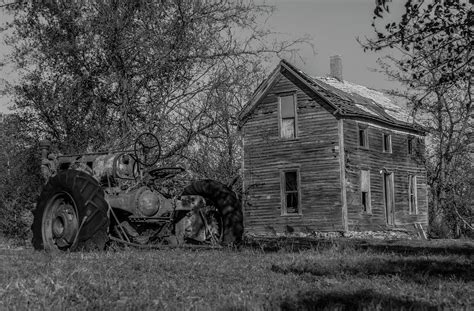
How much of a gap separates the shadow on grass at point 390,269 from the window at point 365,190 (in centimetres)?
2288

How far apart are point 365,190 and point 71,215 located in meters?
22.3

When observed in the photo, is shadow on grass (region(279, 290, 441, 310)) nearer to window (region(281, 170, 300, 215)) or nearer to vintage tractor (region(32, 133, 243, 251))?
vintage tractor (region(32, 133, 243, 251))

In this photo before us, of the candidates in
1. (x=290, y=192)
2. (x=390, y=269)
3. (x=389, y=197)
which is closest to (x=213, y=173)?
(x=290, y=192)

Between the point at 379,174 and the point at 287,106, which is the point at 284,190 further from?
the point at 379,174

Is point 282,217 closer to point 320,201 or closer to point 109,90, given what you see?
point 320,201

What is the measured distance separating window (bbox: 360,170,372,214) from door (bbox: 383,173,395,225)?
6.98 ft

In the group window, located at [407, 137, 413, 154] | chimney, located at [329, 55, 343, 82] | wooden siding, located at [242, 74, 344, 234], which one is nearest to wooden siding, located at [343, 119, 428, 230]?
window, located at [407, 137, 413, 154]

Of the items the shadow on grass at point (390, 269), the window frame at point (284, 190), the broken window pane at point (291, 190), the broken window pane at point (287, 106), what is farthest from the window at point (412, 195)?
the shadow on grass at point (390, 269)

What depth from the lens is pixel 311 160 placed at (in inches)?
1177

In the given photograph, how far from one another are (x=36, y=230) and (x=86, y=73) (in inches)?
239

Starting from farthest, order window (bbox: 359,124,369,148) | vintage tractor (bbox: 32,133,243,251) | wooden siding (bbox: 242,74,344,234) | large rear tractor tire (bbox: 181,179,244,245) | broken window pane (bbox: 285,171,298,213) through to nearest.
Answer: window (bbox: 359,124,369,148), broken window pane (bbox: 285,171,298,213), wooden siding (bbox: 242,74,344,234), large rear tractor tire (bbox: 181,179,244,245), vintage tractor (bbox: 32,133,243,251)

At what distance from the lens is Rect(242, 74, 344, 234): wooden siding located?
96.5 feet

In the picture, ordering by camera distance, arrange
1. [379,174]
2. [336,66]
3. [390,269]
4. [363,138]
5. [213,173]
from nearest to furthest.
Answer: [390,269]
[213,173]
[363,138]
[379,174]
[336,66]

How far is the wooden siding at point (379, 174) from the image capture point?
97.8 ft
